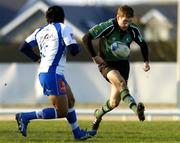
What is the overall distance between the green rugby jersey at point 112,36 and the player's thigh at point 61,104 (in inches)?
63.9

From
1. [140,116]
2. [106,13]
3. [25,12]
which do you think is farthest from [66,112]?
[106,13]

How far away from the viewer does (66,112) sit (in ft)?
36.2

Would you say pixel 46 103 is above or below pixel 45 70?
below

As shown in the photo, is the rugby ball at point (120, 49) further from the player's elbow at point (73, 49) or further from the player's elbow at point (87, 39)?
the player's elbow at point (73, 49)

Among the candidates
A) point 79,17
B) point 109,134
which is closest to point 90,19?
point 79,17

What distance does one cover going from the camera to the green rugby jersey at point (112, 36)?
12.3 m

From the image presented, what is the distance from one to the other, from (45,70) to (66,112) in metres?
0.66

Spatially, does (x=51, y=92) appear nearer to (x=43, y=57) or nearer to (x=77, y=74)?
(x=43, y=57)

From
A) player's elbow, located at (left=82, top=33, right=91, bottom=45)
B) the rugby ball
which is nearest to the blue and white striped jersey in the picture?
player's elbow, located at (left=82, top=33, right=91, bottom=45)

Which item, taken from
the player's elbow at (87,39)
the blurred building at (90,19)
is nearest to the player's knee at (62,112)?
the player's elbow at (87,39)

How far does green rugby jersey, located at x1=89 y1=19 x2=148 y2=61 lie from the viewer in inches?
484

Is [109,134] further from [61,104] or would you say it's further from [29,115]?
[61,104]

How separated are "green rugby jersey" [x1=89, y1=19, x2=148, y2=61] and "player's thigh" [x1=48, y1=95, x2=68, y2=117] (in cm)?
162

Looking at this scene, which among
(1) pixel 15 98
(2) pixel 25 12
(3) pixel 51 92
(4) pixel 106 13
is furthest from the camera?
(4) pixel 106 13
